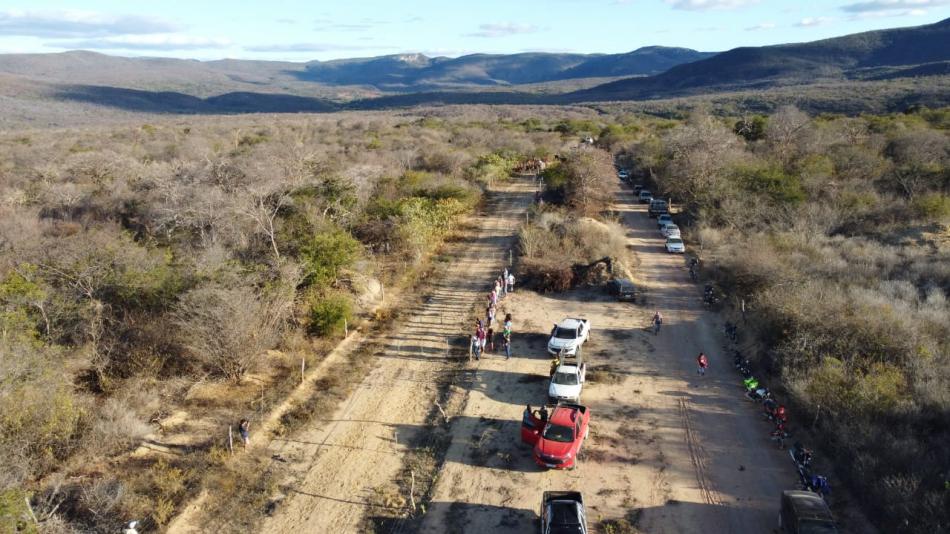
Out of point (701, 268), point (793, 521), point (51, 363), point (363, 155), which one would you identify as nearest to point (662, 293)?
point (701, 268)

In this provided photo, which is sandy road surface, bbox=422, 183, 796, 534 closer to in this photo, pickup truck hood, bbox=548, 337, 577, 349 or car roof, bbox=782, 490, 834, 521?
pickup truck hood, bbox=548, 337, 577, 349

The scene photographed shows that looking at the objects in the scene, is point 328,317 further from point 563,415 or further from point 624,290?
point 624,290

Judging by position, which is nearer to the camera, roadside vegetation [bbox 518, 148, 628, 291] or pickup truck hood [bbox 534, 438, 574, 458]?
pickup truck hood [bbox 534, 438, 574, 458]

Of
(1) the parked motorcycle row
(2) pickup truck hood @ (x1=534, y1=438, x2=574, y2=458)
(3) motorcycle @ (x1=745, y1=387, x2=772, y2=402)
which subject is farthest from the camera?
(3) motorcycle @ (x1=745, y1=387, x2=772, y2=402)

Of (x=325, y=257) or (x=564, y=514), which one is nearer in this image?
(x=564, y=514)

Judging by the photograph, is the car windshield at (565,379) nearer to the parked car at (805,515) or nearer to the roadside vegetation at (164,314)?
the parked car at (805,515)

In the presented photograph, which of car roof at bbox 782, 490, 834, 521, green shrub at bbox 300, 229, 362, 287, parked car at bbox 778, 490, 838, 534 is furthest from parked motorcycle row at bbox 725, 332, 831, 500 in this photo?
Answer: green shrub at bbox 300, 229, 362, 287

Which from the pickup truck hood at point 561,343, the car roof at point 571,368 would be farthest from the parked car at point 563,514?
the pickup truck hood at point 561,343

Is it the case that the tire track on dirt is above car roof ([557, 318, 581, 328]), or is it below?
below

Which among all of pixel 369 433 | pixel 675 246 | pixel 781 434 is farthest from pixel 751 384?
pixel 675 246
